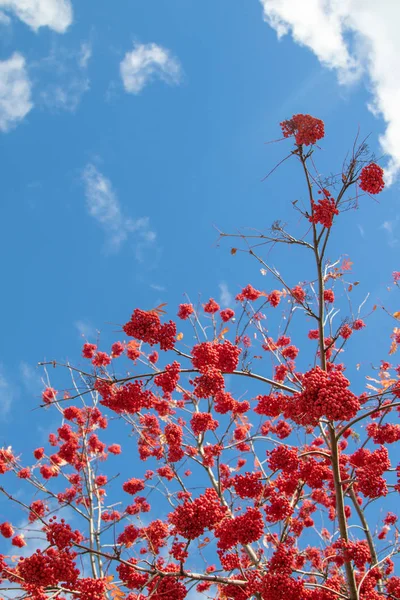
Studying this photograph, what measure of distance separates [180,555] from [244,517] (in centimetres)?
93

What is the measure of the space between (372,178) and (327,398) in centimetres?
366

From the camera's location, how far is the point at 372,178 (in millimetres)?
6320

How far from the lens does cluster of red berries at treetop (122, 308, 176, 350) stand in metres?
5.79

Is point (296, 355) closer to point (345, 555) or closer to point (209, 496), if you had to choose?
point (345, 555)

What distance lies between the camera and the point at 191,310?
10.4 m

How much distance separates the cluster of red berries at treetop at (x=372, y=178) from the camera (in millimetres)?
6277

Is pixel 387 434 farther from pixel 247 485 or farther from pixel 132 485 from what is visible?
pixel 132 485

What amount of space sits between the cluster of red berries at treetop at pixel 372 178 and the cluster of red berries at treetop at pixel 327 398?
10.7 ft

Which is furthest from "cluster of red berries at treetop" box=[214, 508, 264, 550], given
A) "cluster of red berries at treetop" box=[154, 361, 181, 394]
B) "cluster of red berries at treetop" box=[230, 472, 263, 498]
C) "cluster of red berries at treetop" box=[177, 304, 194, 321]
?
"cluster of red berries at treetop" box=[177, 304, 194, 321]

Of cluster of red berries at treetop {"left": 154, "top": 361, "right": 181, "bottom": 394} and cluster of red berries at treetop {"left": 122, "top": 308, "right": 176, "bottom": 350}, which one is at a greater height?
cluster of red berries at treetop {"left": 122, "top": 308, "right": 176, "bottom": 350}

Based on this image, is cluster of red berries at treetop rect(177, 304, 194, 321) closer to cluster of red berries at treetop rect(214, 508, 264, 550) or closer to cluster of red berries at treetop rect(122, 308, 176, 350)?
cluster of red berries at treetop rect(122, 308, 176, 350)

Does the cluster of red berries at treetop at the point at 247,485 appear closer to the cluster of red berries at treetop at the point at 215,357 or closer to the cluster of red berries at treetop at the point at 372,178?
the cluster of red berries at treetop at the point at 215,357

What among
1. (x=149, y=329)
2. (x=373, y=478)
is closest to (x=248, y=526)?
(x=373, y=478)

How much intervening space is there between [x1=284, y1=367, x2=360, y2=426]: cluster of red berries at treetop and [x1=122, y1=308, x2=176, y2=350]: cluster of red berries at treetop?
209 cm
